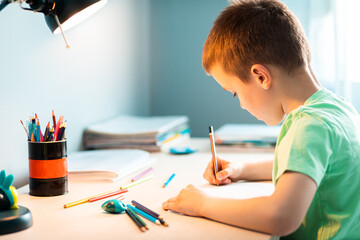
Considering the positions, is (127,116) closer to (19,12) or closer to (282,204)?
(19,12)

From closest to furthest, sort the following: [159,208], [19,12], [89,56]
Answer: [159,208]
[19,12]
[89,56]

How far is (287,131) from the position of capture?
0.82 metres

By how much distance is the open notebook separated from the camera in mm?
1071

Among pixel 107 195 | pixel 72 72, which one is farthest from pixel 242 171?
pixel 72 72

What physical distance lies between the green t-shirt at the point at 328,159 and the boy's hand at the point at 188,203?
138mm

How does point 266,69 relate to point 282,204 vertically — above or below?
above

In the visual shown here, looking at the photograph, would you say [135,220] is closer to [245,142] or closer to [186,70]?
[245,142]

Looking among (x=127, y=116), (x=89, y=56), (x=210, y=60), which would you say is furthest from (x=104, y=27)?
(x=210, y=60)

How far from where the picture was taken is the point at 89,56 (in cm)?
151

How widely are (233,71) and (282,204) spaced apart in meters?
0.34

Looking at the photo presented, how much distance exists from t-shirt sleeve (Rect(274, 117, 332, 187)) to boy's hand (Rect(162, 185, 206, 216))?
147 millimetres

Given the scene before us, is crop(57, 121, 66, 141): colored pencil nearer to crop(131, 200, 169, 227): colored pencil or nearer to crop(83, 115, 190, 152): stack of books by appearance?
crop(131, 200, 169, 227): colored pencil

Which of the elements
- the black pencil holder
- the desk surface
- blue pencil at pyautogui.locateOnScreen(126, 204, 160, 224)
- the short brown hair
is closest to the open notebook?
the desk surface

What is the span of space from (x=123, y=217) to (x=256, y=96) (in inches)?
14.3
